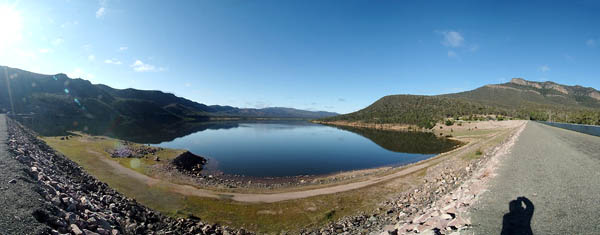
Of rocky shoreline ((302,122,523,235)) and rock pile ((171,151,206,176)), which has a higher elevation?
rocky shoreline ((302,122,523,235))

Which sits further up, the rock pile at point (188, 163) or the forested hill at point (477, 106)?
the forested hill at point (477, 106)

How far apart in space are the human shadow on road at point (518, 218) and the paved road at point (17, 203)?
11855mm

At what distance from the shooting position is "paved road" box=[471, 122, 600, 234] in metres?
5.57

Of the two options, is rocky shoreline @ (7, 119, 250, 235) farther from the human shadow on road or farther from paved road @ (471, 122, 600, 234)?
the human shadow on road

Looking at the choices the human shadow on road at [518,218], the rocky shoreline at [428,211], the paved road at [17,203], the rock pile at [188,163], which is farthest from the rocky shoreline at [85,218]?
the rock pile at [188,163]

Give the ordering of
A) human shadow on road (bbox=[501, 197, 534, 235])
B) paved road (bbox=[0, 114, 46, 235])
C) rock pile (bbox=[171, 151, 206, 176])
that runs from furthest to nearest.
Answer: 1. rock pile (bbox=[171, 151, 206, 176])
2. human shadow on road (bbox=[501, 197, 534, 235])
3. paved road (bbox=[0, 114, 46, 235])

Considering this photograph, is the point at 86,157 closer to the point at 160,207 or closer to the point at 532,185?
the point at 160,207

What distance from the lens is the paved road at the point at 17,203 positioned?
5.18 meters

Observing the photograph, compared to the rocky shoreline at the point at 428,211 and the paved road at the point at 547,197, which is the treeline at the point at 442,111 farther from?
the paved road at the point at 547,197

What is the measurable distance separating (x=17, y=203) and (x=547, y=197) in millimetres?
16217

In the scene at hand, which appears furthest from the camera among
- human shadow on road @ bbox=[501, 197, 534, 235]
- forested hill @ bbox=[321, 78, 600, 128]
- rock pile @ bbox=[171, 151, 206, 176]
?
forested hill @ bbox=[321, 78, 600, 128]

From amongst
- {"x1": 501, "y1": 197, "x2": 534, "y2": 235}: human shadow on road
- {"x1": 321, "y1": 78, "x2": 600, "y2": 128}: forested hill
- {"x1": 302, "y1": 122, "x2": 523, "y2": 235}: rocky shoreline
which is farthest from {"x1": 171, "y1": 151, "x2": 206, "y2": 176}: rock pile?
{"x1": 321, "y1": 78, "x2": 600, "y2": 128}: forested hill

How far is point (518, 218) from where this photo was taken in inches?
242

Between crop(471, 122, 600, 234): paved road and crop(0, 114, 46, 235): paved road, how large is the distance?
1133 centimetres
